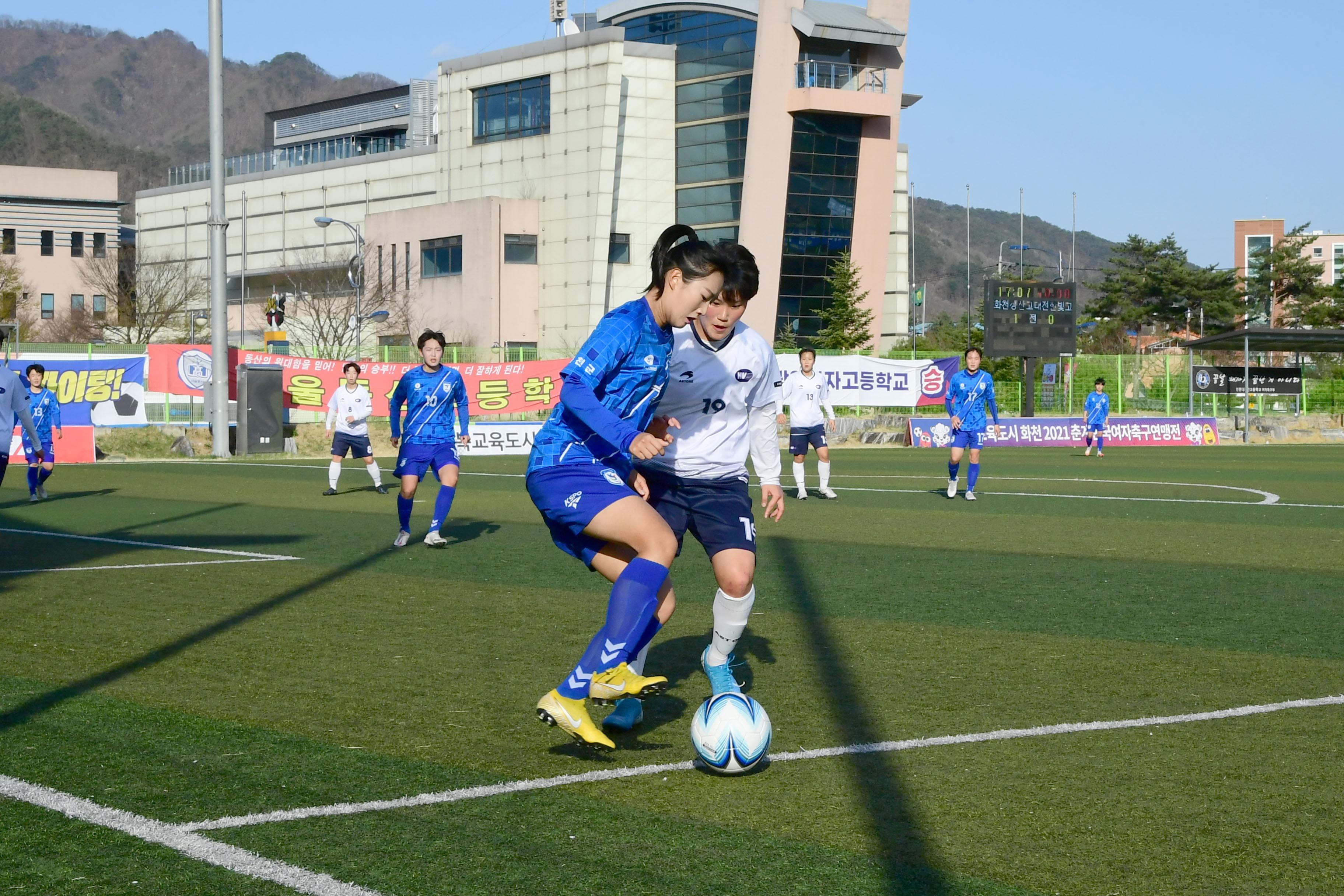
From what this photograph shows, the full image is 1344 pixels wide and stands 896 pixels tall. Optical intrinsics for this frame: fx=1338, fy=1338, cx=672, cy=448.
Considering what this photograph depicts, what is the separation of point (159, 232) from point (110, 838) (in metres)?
92.0

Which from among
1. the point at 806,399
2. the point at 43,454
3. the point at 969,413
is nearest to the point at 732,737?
the point at 806,399

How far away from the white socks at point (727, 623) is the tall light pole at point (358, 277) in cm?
4649

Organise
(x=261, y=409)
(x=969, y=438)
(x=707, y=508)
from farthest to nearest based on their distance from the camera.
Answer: (x=261, y=409) < (x=969, y=438) < (x=707, y=508)

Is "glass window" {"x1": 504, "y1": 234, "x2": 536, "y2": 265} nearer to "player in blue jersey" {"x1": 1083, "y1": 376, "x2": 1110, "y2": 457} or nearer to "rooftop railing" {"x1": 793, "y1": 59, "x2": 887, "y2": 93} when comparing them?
"rooftop railing" {"x1": 793, "y1": 59, "x2": 887, "y2": 93}

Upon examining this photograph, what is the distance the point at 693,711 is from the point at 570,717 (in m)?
1.22

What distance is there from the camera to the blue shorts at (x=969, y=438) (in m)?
18.4

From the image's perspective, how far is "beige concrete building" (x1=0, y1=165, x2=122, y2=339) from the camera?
274 feet

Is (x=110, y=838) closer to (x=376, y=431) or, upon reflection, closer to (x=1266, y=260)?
(x=376, y=431)

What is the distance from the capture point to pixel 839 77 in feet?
199

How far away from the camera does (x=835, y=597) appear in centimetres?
940

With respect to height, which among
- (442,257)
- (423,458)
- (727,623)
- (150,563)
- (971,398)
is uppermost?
(442,257)

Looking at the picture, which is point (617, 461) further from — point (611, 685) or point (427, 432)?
point (427, 432)

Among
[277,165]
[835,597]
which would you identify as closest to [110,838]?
[835,597]

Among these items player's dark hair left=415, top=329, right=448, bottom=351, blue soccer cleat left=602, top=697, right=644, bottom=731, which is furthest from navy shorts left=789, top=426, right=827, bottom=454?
blue soccer cleat left=602, top=697, right=644, bottom=731
